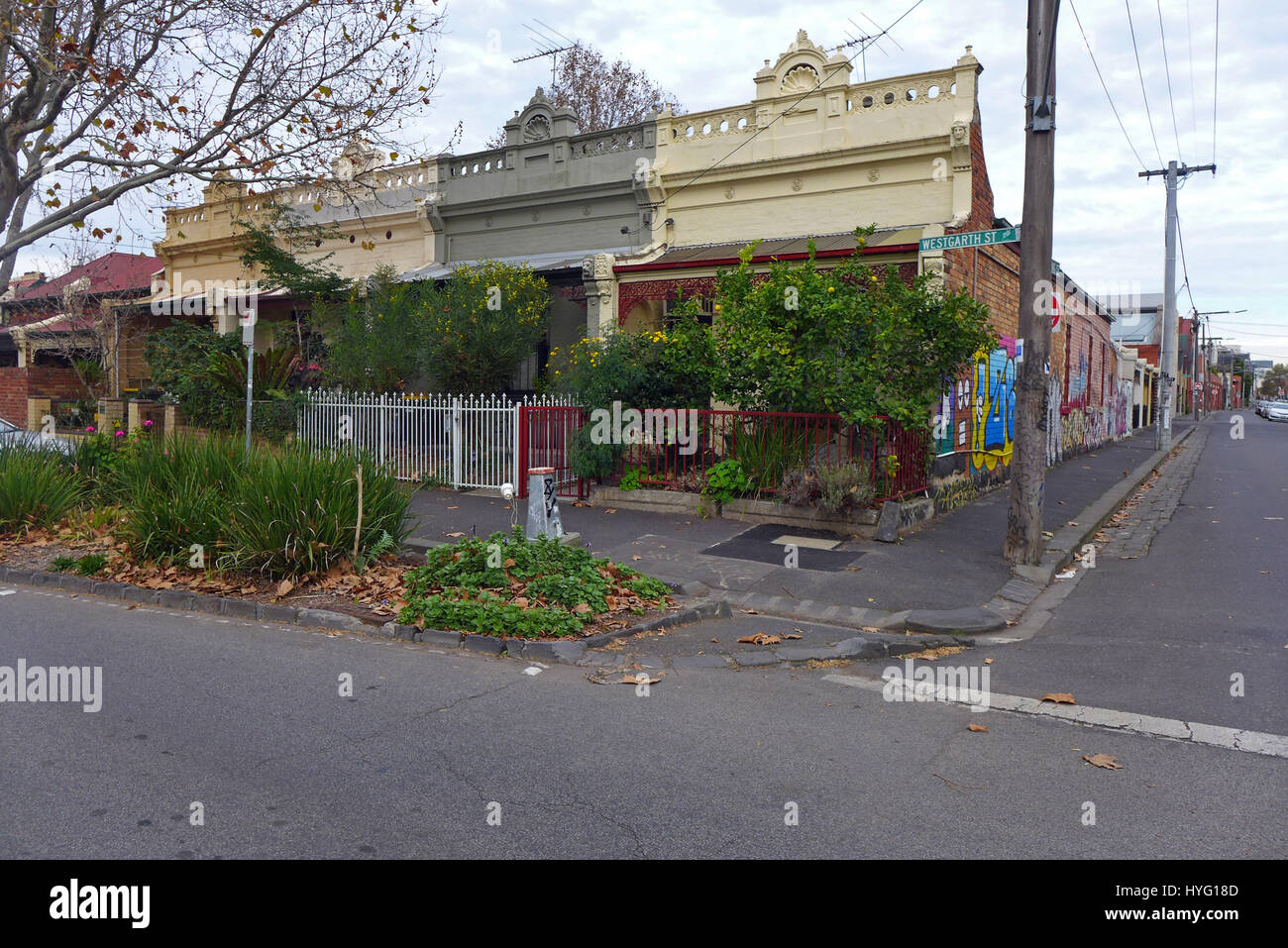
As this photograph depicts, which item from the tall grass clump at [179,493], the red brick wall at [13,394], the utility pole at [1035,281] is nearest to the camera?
the tall grass clump at [179,493]

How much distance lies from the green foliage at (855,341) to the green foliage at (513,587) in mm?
3980

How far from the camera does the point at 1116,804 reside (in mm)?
4098

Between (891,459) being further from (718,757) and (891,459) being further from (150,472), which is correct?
(150,472)

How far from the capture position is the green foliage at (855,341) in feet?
35.7

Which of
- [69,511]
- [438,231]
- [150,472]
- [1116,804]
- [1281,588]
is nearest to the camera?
[1116,804]

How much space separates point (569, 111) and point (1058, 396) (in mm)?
12174

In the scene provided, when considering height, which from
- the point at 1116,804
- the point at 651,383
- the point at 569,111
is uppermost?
the point at 569,111

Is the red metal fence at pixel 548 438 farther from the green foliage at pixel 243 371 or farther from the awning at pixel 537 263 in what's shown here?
the green foliage at pixel 243 371

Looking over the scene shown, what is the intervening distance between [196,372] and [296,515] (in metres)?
9.93

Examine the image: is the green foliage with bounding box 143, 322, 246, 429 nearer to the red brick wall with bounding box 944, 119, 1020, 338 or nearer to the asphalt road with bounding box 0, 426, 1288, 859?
the asphalt road with bounding box 0, 426, 1288, 859

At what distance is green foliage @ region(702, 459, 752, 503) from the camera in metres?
11.6

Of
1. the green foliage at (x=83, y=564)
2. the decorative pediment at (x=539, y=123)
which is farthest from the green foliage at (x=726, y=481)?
the decorative pediment at (x=539, y=123)

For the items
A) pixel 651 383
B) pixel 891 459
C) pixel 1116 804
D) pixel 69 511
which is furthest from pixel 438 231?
pixel 1116 804

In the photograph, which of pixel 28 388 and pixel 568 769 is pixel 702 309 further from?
pixel 28 388
